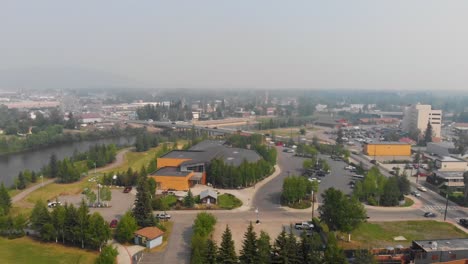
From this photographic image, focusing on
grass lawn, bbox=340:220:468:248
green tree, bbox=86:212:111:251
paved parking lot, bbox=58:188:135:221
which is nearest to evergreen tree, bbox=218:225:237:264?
green tree, bbox=86:212:111:251

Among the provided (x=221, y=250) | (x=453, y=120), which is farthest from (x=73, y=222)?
(x=453, y=120)

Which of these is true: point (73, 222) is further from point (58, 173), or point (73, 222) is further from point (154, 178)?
point (58, 173)

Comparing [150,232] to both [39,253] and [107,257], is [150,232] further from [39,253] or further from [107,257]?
[39,253]

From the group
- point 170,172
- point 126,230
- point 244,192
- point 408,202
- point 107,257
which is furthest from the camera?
point 170,172

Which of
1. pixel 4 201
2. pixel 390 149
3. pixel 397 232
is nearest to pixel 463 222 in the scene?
pixel 397 232

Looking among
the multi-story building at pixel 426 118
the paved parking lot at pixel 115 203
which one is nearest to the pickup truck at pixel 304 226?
the paved parking lot at pixel 115 203

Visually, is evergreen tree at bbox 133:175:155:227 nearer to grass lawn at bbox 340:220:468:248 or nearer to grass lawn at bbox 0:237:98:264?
grass lawn at bbox 0:237:98:264

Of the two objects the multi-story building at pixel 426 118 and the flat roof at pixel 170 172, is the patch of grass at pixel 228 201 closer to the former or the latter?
the flat roof at pixel 170 172
